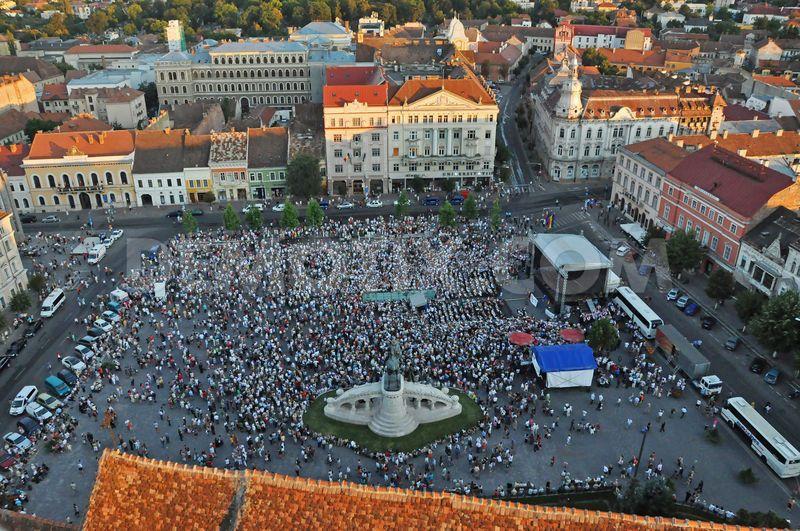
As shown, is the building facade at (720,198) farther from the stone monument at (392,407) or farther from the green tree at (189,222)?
the green tree at (189,222)

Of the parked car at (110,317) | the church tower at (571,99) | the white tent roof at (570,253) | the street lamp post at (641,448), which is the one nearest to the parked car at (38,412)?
the parked car at (110,317)

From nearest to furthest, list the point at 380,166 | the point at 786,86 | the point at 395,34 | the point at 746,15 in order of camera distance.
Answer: the point at 380,166 < the point at 786,86 < the point at 395,34 < the point at 746,15

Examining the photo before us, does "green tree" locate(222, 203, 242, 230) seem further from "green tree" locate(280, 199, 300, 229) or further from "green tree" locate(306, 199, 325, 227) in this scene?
"green tree" locate(306, 199, 325, 227)

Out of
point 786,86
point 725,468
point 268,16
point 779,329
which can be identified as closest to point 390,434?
point 725,468

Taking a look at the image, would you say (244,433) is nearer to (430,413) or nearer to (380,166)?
(430,413)

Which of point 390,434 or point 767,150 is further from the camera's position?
point 767,150
